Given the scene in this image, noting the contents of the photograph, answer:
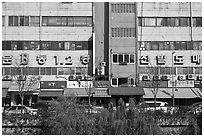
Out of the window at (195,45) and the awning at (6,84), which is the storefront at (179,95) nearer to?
the window at (195,45)

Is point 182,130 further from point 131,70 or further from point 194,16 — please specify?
point 194,16

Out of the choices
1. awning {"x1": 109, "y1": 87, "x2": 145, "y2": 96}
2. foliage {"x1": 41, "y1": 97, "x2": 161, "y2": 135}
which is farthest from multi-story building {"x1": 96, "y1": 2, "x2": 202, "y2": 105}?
foliage {"x1": 41, "y1": 97, "x2": 161, "y2": 135}

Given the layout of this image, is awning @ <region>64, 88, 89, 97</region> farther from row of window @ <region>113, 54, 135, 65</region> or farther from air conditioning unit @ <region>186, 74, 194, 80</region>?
air conditioning unit @ <region>186, 74, 194, 80</region>

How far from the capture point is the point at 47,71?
34406 mm

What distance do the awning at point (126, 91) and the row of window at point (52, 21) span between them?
308 inches

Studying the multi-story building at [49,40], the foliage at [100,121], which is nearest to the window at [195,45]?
the multi-story building at [49,40]

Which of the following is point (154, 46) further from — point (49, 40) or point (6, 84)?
point (6, 84)

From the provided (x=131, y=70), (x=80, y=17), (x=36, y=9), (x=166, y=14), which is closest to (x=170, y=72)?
(x=131, y=70)

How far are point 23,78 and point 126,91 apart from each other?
11.0 m

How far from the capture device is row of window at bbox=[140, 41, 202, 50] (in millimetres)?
34844

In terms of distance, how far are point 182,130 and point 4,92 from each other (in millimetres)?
21638

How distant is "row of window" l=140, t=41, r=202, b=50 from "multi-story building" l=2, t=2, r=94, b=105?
20.0 feet

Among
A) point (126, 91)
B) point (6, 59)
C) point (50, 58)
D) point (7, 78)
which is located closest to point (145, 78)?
point (126, 91)

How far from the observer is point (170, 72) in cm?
3472
